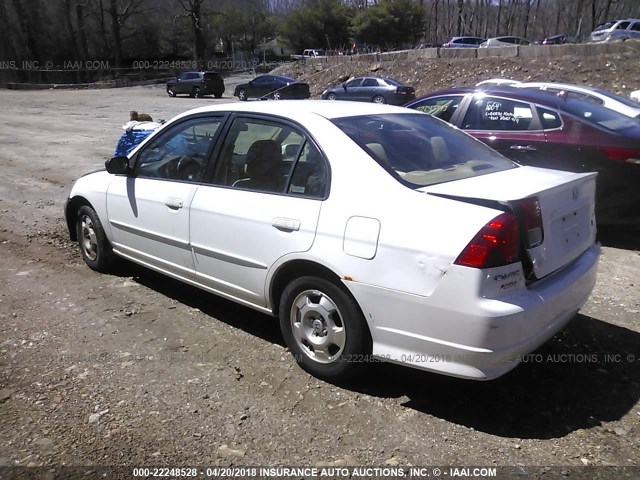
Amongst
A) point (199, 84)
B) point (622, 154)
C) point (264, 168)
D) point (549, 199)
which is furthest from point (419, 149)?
point (199, 84)

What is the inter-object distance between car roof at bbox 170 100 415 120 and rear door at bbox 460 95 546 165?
2.61 meters

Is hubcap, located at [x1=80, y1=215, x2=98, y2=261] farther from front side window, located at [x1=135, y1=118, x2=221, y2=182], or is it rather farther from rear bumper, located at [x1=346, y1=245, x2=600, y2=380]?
rear bumper, located at [x1=346, y1=245, x2=600, y2=380]

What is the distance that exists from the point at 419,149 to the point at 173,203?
1.84 m

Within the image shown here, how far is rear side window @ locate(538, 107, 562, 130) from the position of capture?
6059 millimetres

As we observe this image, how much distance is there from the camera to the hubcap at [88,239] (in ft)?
16.9

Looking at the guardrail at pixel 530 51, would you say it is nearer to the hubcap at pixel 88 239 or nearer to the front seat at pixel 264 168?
the front seat at pixel 264 168

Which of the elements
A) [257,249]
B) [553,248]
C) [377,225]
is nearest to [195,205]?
[257,249]

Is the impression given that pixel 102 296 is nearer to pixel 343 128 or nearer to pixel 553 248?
pixel 343 128

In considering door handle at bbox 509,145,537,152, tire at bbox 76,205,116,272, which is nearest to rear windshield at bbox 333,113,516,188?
door handle at bbox 509,145,537,152

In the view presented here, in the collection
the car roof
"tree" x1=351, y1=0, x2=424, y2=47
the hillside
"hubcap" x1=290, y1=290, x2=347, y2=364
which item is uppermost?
"tree" x1=351, y1=0, x2=424, y2=47

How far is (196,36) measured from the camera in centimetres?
5884

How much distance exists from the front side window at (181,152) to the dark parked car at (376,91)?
18753 mm

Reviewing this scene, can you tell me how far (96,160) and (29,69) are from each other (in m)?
56.7

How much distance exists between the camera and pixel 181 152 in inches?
170
